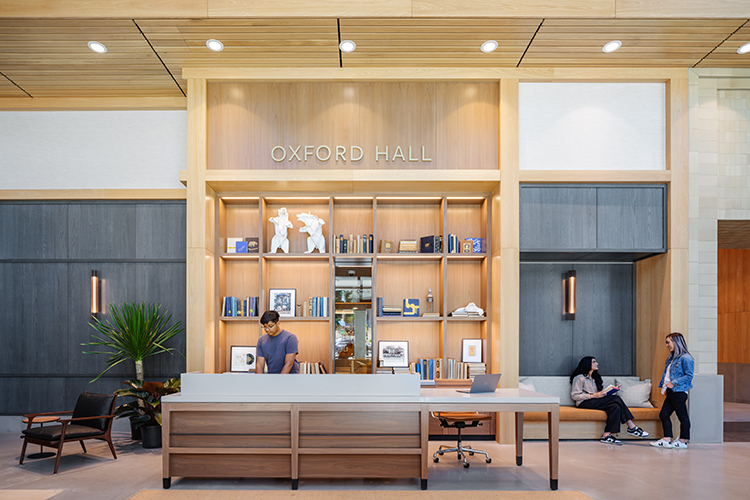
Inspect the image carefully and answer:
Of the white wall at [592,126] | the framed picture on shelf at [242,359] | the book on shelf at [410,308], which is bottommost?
the framed picture on shelf at [242,359]

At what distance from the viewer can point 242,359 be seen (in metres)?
7.22

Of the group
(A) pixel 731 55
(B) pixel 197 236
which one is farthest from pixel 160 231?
(A) pixel 731 55

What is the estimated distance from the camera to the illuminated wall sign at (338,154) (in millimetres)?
6883

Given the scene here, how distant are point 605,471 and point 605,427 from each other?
1.49m

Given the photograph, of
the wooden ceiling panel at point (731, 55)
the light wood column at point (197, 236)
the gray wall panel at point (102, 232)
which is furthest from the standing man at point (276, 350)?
the wooden ceiling panel at point (731, 55)

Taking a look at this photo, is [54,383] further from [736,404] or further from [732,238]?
[736,404]

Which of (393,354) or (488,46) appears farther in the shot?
(393,354)

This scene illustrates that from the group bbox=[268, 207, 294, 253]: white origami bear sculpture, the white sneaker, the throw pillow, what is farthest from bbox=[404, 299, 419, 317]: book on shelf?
the white sneaker

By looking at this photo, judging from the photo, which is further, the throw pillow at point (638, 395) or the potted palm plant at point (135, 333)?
the throw pillow at point (638, 395)

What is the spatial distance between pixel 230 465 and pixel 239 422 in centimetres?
40

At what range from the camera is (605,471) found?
5484 mm

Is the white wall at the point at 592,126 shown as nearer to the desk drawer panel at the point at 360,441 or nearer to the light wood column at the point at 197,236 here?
the desk drawer panel at the point at 360,441

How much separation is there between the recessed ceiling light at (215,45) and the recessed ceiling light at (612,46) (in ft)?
14.7

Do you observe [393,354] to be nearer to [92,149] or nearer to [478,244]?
[478,244]
